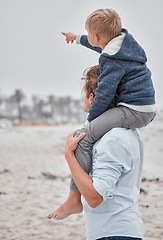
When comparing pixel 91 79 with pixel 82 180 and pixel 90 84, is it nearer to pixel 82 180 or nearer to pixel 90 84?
pixel 90 84

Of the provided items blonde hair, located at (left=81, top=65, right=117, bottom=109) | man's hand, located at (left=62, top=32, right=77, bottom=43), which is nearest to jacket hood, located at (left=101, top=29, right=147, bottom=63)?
blonde hair, located at (left=81, top=65, right=117, bottom=109)

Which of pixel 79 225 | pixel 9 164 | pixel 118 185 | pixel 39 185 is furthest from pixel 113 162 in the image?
pixel 9 164

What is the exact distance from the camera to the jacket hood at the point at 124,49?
3.47ft

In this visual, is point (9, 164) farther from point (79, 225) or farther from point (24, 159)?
point (79, 225)

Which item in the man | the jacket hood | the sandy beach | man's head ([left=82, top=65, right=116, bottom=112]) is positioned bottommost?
the sandy beach

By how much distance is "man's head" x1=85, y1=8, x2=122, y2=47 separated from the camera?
3.52ft

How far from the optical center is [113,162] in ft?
3.39

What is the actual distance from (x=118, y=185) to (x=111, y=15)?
0.66 m

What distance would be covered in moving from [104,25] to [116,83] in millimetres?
233

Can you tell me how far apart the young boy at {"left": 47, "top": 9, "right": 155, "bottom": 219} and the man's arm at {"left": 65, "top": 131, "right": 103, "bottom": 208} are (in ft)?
0.09

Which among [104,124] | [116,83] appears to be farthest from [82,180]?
[116,83]

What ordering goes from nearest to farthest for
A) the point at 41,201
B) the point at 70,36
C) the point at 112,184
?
the point at 112,184 < the point at 70,36 < the point at 41,201

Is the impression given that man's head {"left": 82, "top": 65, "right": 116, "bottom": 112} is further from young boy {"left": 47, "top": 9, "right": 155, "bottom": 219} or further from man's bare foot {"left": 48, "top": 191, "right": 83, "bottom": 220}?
man's bare foot {"left": 48, "top": 191, "right": 83, "bottom": 220}

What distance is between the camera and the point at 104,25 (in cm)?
108
